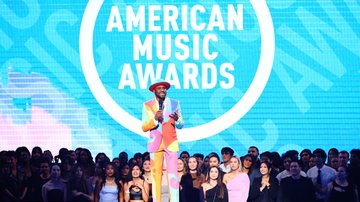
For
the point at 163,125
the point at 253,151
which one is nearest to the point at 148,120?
the point at 163,125

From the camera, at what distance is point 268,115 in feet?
40.8

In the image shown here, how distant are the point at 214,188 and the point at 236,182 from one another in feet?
0.78

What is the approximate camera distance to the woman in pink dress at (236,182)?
10.2m

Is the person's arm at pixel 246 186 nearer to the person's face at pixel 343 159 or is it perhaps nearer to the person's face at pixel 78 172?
the person's face at pixel 343 159

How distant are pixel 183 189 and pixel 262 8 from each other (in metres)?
3.11

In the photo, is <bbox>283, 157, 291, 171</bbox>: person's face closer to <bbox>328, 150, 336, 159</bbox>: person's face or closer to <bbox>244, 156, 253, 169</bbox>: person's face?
<bbox>244, 156, 253, 169</bbox>: person's face

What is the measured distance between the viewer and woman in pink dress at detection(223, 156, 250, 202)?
10203mm

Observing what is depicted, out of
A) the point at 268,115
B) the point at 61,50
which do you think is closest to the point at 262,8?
the point at 268,115

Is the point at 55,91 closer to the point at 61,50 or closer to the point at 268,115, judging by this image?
the point at 61,50

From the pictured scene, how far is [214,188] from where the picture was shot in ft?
33.6

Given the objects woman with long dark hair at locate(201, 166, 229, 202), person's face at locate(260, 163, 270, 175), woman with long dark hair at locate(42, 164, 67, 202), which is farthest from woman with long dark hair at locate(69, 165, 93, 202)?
person's face at locate(260, 163, 270, 175)

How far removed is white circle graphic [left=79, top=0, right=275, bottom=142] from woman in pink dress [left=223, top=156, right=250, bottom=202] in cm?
209

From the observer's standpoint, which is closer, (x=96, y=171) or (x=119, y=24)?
(x=96, y=171)

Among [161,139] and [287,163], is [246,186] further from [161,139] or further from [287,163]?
[161,139]
